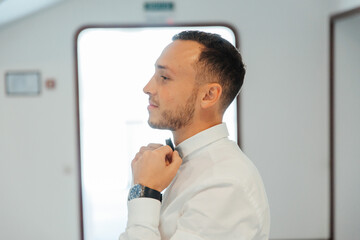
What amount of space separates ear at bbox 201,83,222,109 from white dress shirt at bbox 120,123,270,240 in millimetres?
142

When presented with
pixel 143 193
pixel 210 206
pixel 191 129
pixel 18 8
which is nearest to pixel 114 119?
pixel 18 8

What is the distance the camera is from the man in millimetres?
952

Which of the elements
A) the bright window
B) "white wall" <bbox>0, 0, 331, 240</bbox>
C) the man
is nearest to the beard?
Answer: the man

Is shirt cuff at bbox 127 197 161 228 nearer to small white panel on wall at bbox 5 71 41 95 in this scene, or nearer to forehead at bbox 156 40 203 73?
forehead at bbox 156 40 203 73

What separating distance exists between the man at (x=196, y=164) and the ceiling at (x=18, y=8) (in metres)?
1.99

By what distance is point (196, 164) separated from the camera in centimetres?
110

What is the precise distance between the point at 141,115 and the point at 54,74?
10.2ft

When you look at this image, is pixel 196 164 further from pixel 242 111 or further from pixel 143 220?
pixel 242 111

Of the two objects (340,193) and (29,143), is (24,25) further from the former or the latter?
(340,193)

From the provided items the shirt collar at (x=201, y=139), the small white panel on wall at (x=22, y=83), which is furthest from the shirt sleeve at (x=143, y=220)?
the small white panel on wall at (x=22, y=83)

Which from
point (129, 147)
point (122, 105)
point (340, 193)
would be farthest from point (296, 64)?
point (129, 147)

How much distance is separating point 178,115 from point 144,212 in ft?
1.00

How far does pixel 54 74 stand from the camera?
3.29 metres

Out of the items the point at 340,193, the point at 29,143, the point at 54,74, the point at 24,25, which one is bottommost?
the point at 340,193
